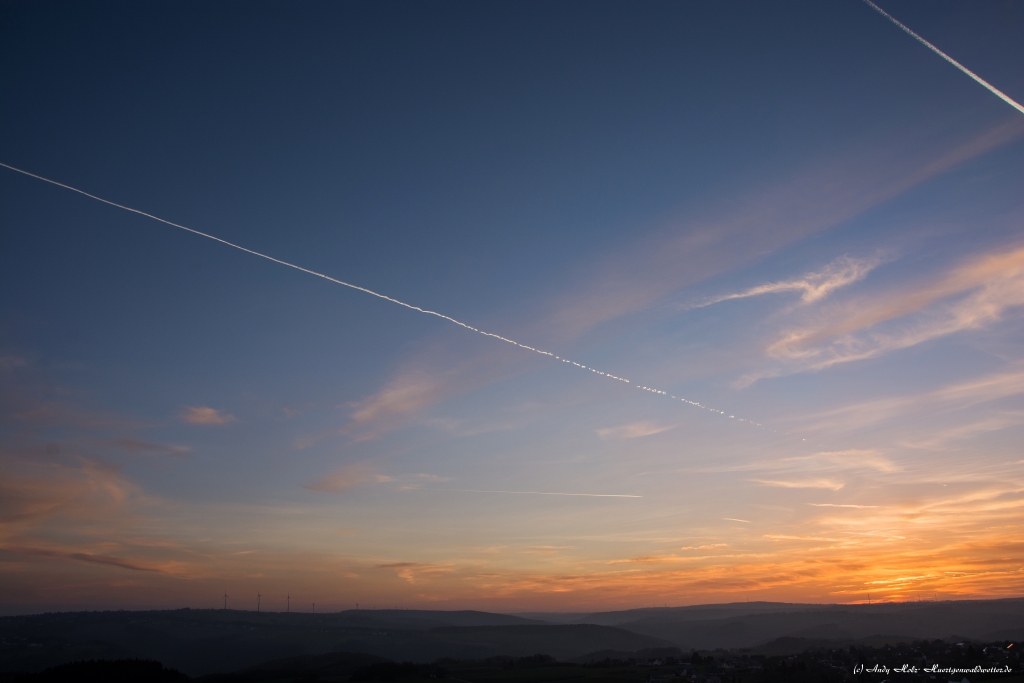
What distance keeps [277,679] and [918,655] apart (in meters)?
159

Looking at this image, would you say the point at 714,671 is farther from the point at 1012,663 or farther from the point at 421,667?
the point at 421,667

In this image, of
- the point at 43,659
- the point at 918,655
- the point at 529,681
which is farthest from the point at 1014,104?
the point at 43,659

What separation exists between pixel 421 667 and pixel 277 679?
1574 inches

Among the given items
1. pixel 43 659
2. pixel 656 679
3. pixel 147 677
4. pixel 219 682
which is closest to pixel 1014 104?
pixel 656 679

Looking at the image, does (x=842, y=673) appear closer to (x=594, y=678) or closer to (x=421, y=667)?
(x=594, y=678)

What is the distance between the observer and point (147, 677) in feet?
348

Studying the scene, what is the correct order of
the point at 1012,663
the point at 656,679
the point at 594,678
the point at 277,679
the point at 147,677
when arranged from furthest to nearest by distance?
the point at 277,679 → the point at 594,678 → the point at 656,679 → the point at 1012,663 → the point at 147,677

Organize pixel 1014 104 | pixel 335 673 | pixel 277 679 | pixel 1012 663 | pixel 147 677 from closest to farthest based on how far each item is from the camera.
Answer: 1. pixel 1014 104
2. pixel 147 677
3. pixel 1012 663
4. pixel 277 679
5. pixel 335 673

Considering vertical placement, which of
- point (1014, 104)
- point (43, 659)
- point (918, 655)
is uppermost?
point (1014, 104)

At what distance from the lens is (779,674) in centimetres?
12356

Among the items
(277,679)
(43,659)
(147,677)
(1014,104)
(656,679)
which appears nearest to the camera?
(1014,104)

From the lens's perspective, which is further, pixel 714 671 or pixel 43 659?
pixel 43 659

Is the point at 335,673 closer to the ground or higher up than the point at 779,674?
closer to the ground

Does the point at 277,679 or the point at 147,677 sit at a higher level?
the point at 147,677
